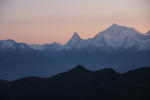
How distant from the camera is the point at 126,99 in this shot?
495ft

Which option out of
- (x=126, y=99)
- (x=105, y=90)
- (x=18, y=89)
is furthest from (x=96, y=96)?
(x=18, y=89)

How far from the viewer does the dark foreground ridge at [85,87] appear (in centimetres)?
15825

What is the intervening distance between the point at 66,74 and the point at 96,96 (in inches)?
1503

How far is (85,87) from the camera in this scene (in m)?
182

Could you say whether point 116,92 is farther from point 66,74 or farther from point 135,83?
point 66,74

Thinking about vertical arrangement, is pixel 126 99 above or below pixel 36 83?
below

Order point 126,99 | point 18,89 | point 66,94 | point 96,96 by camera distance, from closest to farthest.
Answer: point 126,99
point 96,96
point 66,94
point 18,89

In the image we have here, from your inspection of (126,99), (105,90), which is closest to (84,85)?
(105,90)

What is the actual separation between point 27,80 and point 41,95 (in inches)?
824

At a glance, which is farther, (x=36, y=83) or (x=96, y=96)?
(x=36, y=83)

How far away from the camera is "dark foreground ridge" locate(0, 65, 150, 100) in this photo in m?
158

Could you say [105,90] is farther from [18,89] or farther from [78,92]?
[18,89]

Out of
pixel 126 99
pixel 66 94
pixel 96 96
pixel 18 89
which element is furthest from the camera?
pixel 18 89

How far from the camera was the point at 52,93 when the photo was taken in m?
181
